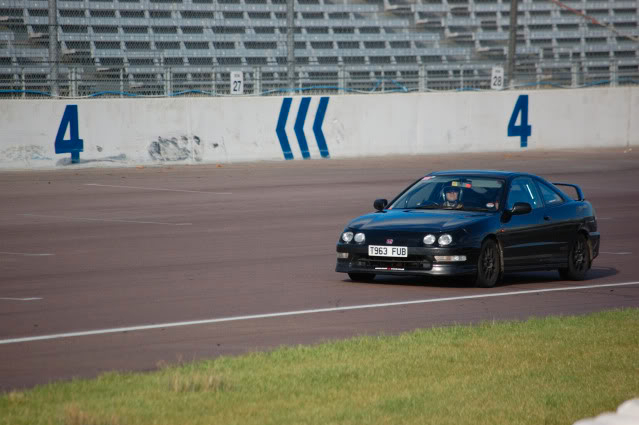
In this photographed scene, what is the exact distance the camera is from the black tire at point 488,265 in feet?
43.4

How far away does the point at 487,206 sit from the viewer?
13945 millimetres

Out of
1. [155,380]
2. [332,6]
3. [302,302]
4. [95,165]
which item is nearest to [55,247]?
[302,302]

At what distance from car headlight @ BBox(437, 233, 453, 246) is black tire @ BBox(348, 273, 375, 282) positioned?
1.04m

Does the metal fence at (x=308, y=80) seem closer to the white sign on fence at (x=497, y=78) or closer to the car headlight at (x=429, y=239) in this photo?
the white sign on fence at (x=497, y=78)

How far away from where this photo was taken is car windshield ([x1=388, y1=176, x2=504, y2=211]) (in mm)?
14039

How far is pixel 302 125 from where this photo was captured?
110 ft

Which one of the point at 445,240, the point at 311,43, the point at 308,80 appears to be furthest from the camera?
the point at 311,43

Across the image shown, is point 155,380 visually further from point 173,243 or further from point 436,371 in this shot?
point 173,243

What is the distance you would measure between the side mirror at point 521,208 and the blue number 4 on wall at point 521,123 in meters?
24.5

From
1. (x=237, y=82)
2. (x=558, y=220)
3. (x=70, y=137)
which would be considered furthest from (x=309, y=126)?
(x=558, y=220)

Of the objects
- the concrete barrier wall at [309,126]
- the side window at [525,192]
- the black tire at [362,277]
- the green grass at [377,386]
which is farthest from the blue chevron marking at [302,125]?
the green grass at [377,386]

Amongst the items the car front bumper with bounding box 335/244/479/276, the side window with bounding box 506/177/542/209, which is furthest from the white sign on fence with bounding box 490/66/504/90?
the car front bumper with bounding box 335/244/479/276

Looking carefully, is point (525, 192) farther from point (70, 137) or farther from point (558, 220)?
point (70, 137)

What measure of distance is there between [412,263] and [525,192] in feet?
7.12
